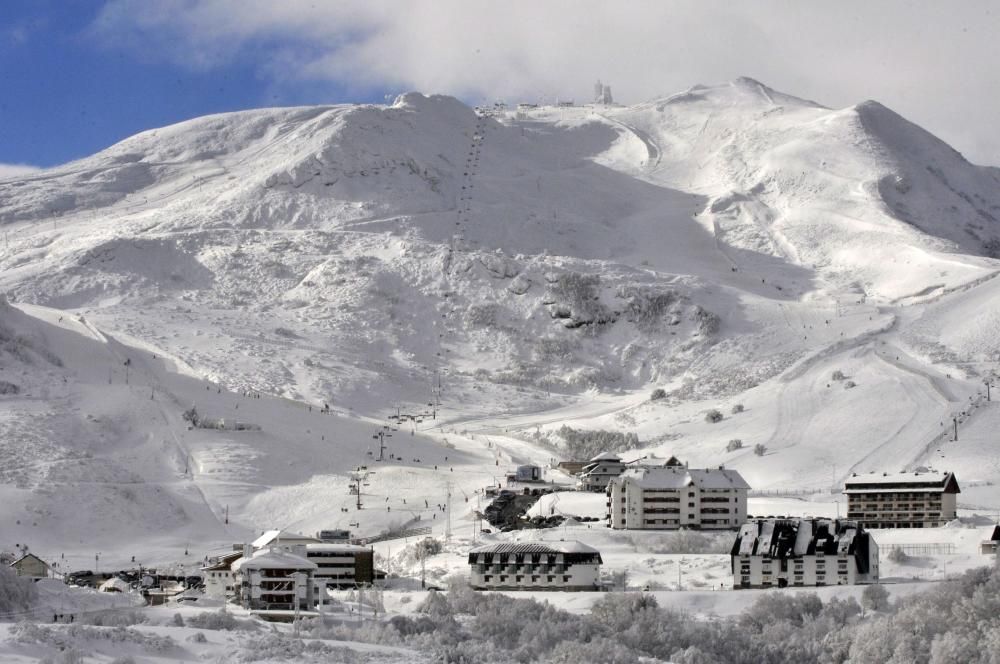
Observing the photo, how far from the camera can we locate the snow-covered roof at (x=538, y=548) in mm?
90375

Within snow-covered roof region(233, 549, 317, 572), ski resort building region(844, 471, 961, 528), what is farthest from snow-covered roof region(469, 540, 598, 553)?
ski resort building region(844, 471, 961, 528)

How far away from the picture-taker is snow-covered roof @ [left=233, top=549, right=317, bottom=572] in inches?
3258

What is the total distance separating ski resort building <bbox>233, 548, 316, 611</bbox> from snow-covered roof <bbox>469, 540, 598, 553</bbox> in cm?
1058

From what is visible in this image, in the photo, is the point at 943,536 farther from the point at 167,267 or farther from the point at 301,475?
the point at 167,267

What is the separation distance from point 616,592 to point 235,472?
159 ft

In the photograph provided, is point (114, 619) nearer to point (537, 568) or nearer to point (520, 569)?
point (520, 569)

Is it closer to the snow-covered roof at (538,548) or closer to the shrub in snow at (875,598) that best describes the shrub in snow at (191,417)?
the snow-covered roof at (538,548)

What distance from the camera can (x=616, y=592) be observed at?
84.1m

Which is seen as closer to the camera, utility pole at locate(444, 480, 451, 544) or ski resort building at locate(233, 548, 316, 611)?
ski resort building at locate(233, 548, 316, 611)

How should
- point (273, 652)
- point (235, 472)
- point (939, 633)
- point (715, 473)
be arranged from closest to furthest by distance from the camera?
point (273, 652)
point (939, 633)
point (715, 473)
point (235, 472)

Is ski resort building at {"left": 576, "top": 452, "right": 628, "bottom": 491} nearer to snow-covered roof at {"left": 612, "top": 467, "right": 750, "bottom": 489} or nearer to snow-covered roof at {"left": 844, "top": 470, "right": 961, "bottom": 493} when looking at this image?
snow-covered roof at {"left": 612, "top": 467, "right": 750, "bottom": 489}

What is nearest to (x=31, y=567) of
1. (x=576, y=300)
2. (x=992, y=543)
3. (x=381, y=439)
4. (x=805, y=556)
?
(x=805, y=556)

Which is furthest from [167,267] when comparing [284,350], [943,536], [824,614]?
[824,614]

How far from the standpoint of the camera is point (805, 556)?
88.3m
